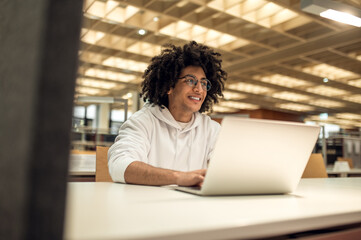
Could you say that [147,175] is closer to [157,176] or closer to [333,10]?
[157,176]

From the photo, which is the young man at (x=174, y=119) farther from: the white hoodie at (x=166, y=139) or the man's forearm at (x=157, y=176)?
the man's forearm at (x=157, y=176)

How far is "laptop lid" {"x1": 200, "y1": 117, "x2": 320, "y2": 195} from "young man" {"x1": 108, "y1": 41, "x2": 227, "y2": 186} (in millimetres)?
533

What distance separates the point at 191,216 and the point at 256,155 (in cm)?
33

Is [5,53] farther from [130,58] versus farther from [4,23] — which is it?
[130,58]

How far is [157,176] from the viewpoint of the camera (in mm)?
1112

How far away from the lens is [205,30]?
718cm

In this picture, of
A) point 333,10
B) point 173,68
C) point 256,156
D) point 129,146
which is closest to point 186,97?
point 173,68

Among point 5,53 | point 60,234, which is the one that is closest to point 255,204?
point 60,234

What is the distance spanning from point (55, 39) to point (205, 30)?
7.12 metres

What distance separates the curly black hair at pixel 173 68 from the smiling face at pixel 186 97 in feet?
0.12

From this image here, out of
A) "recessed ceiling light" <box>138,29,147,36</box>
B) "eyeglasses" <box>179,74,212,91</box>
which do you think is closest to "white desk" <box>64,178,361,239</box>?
"eyeglasses" <box>179,74,212,91</box>

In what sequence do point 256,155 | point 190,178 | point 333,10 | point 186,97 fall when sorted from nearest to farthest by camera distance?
point 256,155
point 190,178
point 186,97
point 333,10

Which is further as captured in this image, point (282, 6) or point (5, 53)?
point (282, 6)

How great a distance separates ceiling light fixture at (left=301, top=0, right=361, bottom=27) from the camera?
2.19 meters
